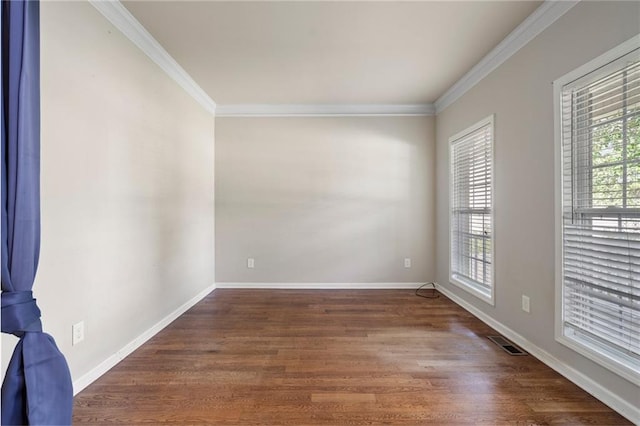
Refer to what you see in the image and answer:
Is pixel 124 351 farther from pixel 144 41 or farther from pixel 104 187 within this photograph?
pixel 144 41

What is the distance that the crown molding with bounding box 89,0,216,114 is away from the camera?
6.01 ft

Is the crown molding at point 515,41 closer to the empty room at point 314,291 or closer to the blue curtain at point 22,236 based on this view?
the empty room at point 314,291

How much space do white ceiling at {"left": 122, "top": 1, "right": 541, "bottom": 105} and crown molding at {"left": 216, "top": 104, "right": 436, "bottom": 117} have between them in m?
0.42

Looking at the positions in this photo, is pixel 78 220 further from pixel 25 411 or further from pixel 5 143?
pixel 25 411

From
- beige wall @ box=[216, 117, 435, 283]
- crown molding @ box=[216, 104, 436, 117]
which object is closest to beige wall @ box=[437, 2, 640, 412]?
crown molding @ box=[216, 104, 436, 117]

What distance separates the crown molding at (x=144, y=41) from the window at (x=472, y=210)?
3064 mm

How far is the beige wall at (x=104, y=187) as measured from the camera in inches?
57.9

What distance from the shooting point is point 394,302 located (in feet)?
10.6

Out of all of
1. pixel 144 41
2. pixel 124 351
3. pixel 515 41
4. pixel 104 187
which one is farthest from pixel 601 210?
pixel 144 41

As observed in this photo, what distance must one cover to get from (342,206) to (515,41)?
240 centimetres

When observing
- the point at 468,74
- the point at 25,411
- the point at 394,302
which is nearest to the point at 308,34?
the point at 468,74

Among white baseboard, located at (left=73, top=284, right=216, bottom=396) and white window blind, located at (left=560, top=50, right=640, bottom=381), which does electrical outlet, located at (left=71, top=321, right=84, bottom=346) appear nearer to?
white baseboard, located at (left=73, top=284, right=216, bottom=396)

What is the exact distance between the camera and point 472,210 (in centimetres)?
296

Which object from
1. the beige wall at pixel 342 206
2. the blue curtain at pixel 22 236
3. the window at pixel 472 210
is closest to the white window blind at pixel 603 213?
the window at pixel 472 210
